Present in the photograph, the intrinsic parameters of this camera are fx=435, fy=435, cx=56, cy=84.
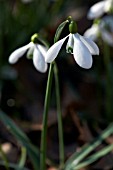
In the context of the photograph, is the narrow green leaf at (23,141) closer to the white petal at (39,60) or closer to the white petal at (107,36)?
the white petal at (39,60)

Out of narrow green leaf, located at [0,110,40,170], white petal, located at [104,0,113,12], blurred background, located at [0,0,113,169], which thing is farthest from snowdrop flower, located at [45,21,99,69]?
blurred background, located at [0,0,113,169]

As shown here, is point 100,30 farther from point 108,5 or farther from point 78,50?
point 78,50

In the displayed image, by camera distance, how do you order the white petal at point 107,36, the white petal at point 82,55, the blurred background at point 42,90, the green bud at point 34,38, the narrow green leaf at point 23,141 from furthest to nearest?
the blurred background at point 42,90 < the white petal at point 107,36 < the narrow green leaf at point 23,141 < the green bud at point 34,38 < the white petal at point 82,55

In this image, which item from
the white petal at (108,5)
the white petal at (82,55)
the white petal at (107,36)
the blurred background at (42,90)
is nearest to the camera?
the white petal at (82,55)

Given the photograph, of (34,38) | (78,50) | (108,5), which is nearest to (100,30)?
(108,5)

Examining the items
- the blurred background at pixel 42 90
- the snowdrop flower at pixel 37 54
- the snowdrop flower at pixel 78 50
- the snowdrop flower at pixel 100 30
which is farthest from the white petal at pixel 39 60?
the blurred background at pixel 42 90

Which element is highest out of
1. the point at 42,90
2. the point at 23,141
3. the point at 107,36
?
the point at 107,36

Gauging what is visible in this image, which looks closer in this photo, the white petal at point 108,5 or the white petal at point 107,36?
the white petal at point 108,5

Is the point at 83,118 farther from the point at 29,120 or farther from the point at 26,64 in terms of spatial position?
the point at 26,64
